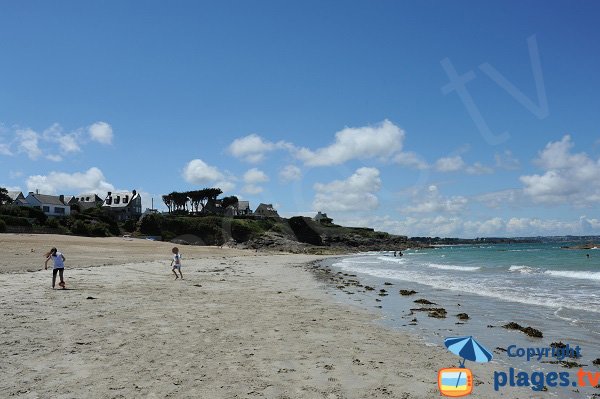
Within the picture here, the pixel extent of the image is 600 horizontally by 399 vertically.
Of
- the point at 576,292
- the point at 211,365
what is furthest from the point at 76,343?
the point at 576,292

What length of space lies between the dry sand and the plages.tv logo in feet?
0.69

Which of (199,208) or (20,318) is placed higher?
(199,208)

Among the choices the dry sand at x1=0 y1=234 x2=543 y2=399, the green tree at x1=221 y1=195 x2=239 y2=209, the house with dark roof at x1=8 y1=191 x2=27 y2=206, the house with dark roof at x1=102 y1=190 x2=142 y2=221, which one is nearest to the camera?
the dry sand at x1=0 y1=234 x2=543 y2=399

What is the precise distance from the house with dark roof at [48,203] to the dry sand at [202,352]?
87.8m

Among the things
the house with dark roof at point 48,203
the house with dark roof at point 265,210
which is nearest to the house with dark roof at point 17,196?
the house with dark roof at point 48,203

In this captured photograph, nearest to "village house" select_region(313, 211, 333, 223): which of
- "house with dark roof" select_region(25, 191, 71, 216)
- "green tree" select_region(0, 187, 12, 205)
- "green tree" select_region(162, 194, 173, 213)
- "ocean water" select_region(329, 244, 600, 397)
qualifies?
"green tree" select_region(162, 194, 173, 213)

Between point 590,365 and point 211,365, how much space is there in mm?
8053

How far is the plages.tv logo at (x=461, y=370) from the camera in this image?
6621mm

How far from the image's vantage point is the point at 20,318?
1143 centimetres

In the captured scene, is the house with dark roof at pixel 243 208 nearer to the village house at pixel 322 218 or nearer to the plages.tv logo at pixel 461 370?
the village house at pixel 322 218

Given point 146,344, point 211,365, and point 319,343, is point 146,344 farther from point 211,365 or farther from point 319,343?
point 319,343

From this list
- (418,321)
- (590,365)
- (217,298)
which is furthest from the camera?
(217,298)

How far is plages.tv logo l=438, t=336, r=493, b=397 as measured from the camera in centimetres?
662

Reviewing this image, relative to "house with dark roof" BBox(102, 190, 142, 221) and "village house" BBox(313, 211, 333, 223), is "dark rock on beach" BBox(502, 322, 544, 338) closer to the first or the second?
"house with dark roof" BBox(102, 190, 142, 221)
